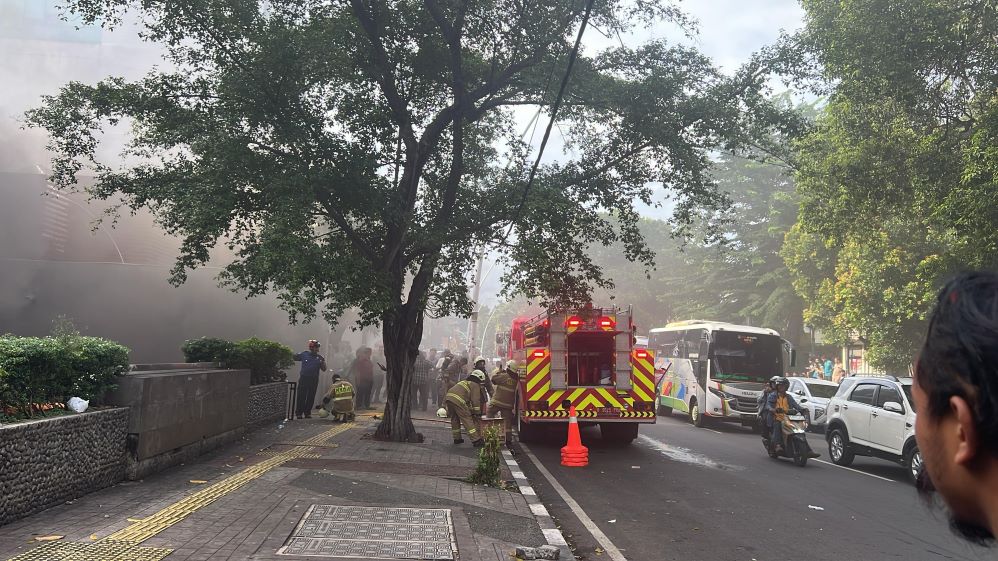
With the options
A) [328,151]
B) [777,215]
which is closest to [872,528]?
[328,151]

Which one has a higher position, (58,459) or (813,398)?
(813,398)

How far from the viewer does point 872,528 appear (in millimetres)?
8289

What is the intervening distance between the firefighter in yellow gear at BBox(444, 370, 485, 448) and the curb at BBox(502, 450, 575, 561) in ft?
6.04

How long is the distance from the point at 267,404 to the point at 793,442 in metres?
10.1

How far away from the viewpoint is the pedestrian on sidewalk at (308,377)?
17.0m

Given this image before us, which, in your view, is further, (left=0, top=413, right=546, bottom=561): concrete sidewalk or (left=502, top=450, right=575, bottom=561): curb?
(left=502, top=450, right=575, bottom=561): curb

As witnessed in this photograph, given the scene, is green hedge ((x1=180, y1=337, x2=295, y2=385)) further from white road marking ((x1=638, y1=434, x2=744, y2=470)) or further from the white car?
the white car

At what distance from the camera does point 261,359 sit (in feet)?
48.2

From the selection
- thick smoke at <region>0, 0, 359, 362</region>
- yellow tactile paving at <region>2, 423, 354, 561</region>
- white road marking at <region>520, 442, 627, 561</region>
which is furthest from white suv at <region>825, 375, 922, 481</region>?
thick smoke at <region>0, 0, 359, 362</region>

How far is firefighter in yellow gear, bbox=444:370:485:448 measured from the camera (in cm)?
1370

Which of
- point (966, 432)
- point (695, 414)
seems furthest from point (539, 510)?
point (695, 414)

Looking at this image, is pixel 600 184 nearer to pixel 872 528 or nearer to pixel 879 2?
pixel 879 2

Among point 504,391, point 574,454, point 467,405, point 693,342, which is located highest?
point 693,342

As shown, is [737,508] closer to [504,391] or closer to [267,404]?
[504,391]
